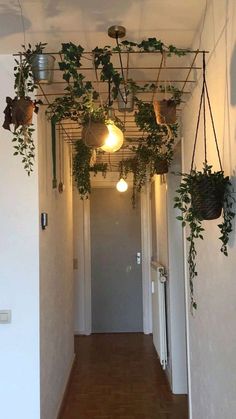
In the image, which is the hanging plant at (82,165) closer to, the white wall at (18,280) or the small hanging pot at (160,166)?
the small hanging pot at (160,166)

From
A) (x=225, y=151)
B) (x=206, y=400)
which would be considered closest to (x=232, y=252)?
(x=225, y=151)

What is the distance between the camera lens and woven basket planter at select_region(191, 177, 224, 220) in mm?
1547

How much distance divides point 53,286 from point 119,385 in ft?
4.55

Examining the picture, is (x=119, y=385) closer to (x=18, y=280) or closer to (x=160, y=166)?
(x=18, y=280)

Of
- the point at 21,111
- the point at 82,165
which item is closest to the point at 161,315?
the point at 82,165

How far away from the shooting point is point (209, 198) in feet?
5.07

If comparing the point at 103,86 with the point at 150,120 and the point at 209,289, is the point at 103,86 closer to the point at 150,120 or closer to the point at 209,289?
the point at 150,120

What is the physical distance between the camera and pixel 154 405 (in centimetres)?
328

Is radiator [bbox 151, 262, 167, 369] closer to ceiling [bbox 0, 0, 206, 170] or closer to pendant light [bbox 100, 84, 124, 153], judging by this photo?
pendant light [bbox 100, 84, 124, 153]

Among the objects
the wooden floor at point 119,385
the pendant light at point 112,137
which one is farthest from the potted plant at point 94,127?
the wooden floor at point 119,385

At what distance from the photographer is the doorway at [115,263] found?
552 centimetres

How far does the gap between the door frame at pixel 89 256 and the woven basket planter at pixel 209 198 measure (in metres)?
3.80

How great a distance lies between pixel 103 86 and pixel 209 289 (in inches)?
65.8

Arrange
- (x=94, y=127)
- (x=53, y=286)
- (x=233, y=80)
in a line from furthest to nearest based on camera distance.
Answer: (x=53, y=286) → (x=94, y=127) → (x=233, y=80)
